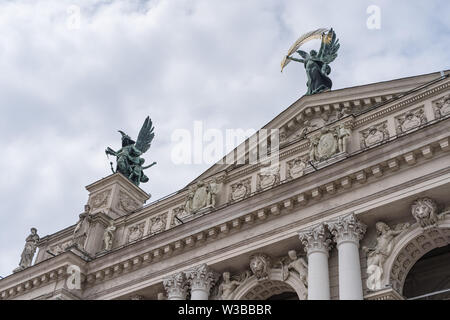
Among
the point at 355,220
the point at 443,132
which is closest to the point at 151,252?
the point at 355,220

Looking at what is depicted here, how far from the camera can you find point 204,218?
850 inches

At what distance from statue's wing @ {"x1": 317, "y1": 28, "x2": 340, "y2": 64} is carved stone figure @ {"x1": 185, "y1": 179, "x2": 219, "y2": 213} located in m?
7.46

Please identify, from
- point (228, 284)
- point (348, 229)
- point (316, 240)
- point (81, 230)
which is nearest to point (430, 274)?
point (348, 229)

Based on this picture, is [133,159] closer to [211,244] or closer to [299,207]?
[211,244]

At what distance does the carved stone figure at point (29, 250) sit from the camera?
27375mm

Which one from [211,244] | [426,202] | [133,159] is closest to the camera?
[426,202]

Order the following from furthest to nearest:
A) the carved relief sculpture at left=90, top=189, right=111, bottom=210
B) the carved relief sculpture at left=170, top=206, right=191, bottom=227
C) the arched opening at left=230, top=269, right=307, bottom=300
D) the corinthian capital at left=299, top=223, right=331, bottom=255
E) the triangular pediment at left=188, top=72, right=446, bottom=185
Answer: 1. the carved relief sculpture at left=90, top=189, right=111, bottom=210
2. the carved relief sculpture at left=170, top=206, right=191, bottom=227
3. the triangular pediment at left=188, top=72, right=446, bottom=185
4. the arched opening at left=230, top=269, right=307, bottom=300
5. the corinthian capital at left=299, top=223, right=331, bottom=255

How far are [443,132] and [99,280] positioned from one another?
13.3 m

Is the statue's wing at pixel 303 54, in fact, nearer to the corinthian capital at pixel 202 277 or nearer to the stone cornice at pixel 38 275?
the corinthian capital at pixel 202 277

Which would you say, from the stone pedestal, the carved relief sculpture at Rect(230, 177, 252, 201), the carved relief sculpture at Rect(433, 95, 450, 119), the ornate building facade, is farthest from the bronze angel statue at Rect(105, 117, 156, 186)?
the carved relief sculpture at Rect(433, 95, 450, 119)

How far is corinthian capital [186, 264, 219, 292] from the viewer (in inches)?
816

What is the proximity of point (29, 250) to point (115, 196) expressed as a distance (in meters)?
4.72

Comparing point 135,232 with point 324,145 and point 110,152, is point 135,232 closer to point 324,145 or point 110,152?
point 110,152

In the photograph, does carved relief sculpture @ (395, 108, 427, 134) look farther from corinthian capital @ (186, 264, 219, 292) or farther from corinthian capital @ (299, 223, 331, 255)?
corinthian capital @ (186, 264, 219, 292)
